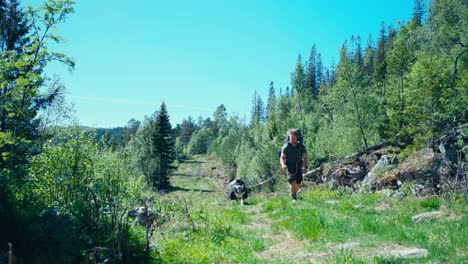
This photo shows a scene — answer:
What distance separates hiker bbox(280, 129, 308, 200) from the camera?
13.8m

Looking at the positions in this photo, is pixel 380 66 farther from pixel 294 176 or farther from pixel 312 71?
pixel 294 176

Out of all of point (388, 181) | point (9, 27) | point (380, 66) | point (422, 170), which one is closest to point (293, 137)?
point (422, 170)

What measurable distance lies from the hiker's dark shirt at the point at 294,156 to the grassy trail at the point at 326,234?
175cm

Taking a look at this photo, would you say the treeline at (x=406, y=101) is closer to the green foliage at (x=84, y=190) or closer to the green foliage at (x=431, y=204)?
the green foliage at (x=431, y=204)

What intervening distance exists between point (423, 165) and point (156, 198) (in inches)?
541

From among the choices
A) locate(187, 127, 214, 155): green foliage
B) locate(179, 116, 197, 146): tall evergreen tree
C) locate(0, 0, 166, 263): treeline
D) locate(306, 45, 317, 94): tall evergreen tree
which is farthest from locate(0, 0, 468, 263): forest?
locate(179, 116, 197, 146): tall evergreen tree

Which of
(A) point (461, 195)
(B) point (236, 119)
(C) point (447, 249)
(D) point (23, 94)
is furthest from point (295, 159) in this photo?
(B) point (236, 119)

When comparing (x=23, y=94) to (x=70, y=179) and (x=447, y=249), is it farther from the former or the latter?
(x=447, y=249)

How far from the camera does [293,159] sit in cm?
1389

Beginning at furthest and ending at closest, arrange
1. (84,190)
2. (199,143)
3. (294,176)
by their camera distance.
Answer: (199,143) → (294,176) → (84,190)

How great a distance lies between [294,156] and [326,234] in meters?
6.18

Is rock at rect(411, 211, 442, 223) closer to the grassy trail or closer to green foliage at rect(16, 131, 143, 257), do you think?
the grassy trail

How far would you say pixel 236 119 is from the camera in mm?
151875

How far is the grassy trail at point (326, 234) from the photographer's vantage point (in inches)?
236
